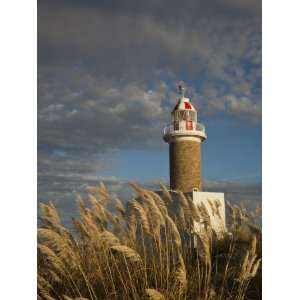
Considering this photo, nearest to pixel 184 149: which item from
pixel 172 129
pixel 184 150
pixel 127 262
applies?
pixel 184 150

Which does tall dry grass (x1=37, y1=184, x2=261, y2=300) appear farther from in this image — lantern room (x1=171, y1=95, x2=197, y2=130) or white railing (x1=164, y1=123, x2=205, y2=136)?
lantern room (x1=171, y1=95, x2=197, y2=130)

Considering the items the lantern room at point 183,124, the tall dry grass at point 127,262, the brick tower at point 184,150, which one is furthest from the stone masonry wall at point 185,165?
the tall dry grass at point 127,262

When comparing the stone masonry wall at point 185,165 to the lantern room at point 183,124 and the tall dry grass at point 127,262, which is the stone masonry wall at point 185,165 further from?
the tall dry grass at point 127,262

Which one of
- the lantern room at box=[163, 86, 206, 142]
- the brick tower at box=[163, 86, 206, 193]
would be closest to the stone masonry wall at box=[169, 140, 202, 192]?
the brick tower at box=[163, 86, 206, 193]

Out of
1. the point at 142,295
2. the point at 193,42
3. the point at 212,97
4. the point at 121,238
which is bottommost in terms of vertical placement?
the point at 142,295

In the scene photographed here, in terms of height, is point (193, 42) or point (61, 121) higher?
point (193, 42)

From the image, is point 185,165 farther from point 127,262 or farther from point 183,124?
point 127,262
